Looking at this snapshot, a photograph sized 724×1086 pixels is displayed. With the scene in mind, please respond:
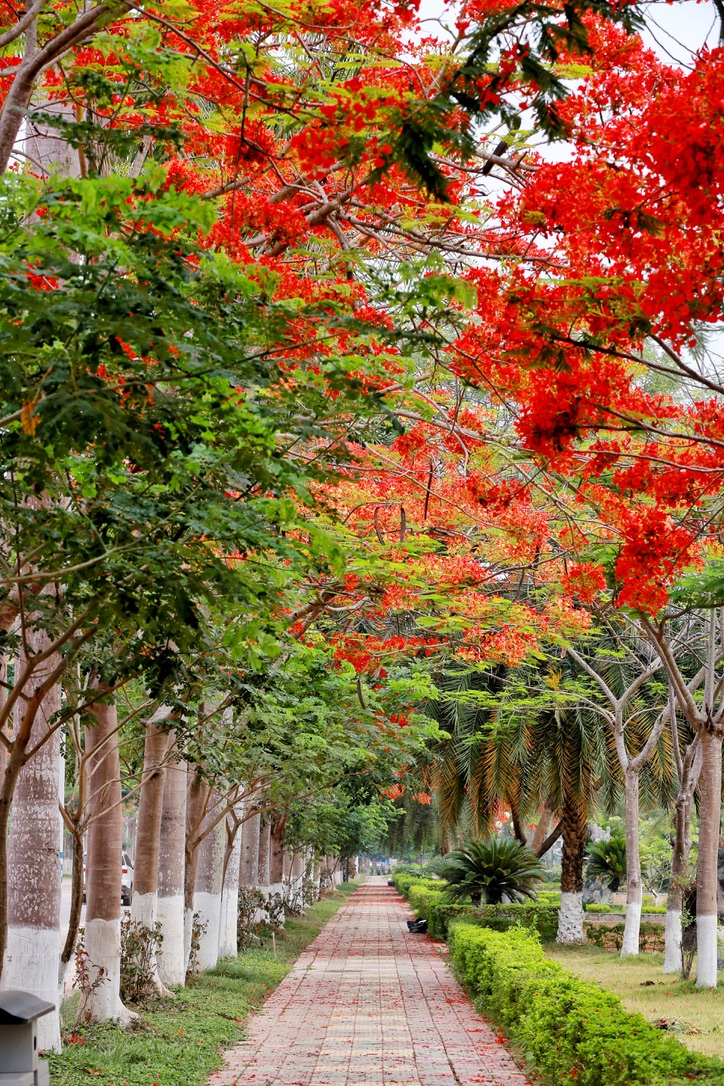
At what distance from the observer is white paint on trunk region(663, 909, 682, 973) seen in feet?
59.2

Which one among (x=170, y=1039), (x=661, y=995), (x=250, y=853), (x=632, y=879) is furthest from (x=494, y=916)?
(x=170, y=1039)

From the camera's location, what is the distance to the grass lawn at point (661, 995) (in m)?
12.1

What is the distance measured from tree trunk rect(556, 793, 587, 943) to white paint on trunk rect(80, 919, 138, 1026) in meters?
14.1

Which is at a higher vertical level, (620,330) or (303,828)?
(620,330)

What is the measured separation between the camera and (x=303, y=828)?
97.0 feet

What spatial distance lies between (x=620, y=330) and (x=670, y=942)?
14.3m

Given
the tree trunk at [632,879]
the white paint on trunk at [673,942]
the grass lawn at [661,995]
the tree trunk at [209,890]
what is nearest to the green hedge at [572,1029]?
the grass lawn at [661,995]

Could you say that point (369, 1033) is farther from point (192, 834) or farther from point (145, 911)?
point (192, 834)

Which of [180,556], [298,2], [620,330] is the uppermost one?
[298,2]

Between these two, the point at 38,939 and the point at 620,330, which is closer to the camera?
the point at 620,330

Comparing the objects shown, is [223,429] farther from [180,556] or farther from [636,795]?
Answer: [636,795]

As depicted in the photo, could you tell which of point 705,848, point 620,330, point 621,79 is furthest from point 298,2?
point 705,848

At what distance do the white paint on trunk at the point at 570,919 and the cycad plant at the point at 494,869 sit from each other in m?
1.06

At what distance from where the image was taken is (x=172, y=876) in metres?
14.4
